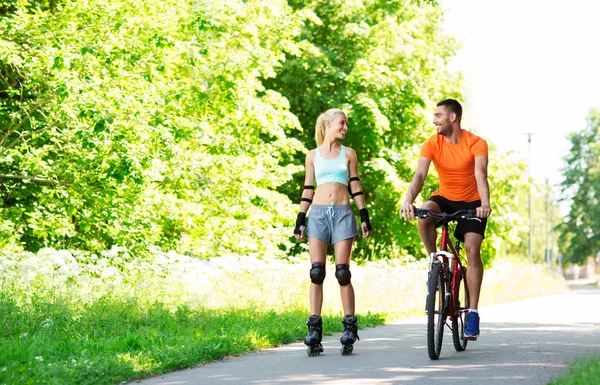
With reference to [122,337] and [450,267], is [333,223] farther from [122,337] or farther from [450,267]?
[122,337]

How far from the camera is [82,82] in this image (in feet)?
50.3

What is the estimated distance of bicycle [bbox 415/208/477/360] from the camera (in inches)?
303

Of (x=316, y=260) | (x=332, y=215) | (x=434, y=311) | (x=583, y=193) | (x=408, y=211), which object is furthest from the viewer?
(x=583, y=193)

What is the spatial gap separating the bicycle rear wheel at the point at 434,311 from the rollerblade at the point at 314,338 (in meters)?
1.04

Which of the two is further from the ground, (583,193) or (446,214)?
(583,193)

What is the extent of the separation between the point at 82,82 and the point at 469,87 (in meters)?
24.3

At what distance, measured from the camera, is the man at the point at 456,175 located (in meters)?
8.23

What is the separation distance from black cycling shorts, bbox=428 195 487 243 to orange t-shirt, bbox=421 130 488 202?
0.13ft

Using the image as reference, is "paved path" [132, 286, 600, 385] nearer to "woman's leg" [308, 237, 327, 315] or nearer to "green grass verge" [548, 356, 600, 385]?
"green grass verge" [548, 356, 600, 385]

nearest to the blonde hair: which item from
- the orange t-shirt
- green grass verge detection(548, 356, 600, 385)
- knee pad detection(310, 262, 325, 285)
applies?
the orange t-shirt

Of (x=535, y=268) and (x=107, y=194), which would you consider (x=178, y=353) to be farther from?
(x=535, y=268)

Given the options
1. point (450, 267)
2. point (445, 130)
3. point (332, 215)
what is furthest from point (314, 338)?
point (445, 130)

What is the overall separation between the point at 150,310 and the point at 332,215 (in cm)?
418

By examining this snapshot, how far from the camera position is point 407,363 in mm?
7672
